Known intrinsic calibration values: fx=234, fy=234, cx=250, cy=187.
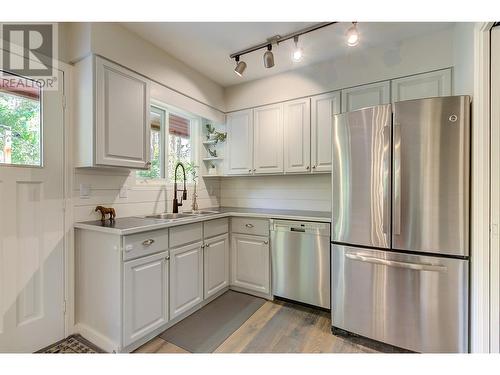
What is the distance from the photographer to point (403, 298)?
166cm

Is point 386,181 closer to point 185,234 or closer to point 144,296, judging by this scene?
point 185,234

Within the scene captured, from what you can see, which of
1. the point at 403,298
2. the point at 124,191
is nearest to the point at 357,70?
the point at 403,298

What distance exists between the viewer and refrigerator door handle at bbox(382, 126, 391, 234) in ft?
5.57

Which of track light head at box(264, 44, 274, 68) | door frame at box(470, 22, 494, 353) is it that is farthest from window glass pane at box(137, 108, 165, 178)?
door frame at box(470, 22, 494, 353)

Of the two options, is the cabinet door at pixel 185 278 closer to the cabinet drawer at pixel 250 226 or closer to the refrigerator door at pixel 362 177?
the cabinet drawer at pixel 250 226

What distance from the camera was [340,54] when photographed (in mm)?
2408

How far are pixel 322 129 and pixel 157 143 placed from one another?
187 centimetres

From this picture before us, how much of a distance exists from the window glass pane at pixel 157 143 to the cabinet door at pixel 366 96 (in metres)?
2.05

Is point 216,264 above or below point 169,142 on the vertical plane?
below

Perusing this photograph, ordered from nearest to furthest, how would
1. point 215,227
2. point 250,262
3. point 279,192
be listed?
point 215,227
point 250,262
point 279,192

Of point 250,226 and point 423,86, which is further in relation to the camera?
point 250,226

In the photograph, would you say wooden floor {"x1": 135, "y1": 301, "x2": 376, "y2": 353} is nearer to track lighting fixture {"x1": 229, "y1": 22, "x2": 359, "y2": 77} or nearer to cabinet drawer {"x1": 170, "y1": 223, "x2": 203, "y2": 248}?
cabinet drawer {"x1": 170, "y1": 223, "x2": 203, "y2": 248}

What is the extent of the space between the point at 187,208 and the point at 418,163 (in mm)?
2389

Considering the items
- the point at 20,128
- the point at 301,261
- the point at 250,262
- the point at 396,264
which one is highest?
the point at 20,128
